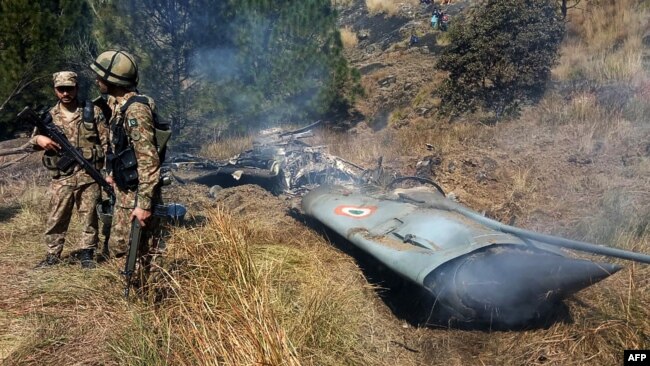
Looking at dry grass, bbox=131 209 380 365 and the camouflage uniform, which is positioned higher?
the camouflage uniform

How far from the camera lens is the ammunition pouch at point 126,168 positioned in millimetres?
3133

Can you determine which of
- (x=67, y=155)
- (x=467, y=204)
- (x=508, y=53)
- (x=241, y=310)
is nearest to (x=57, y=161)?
(x=67, y=155)

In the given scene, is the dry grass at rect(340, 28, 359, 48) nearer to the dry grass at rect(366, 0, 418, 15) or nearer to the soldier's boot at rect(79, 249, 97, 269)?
the dry grass at rect(366, 0, 418, 15)

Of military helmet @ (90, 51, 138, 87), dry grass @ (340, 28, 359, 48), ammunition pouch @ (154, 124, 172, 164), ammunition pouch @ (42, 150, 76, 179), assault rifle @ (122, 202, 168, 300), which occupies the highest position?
dry grass @ (340, 28, 359, 48)

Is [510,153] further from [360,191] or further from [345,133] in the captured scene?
[345,133]

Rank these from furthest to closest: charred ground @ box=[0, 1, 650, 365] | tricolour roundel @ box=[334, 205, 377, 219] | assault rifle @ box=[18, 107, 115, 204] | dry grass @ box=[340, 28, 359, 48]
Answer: dry grass @ box=[340, 28, 359, 48], tricolour roundel @ box=[334, 205, 377, 219], assault rifle @ box=[18, 107, 115, 204], charred ground @ box=[0, 1, 650, 365]

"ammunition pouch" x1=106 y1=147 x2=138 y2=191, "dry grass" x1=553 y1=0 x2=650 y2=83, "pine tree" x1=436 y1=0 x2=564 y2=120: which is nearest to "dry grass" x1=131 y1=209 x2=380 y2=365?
"ammunition pouch" x1=106 y1=147 x2=138 y2=191

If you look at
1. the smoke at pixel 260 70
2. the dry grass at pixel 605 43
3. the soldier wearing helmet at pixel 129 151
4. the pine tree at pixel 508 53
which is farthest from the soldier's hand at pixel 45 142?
the dry grass at pixel 605 43

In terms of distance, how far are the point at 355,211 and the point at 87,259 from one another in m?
2.71

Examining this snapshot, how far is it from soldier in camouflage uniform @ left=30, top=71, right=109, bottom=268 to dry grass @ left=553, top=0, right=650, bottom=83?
9648 millimetres

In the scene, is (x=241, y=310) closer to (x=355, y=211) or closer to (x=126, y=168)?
(x=126, y=168)

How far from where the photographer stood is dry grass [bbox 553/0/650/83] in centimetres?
965

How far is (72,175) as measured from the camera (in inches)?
161

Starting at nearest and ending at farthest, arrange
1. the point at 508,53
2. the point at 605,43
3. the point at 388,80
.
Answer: the point at 508,53 → the point at 605,43 → the point at 388,80
